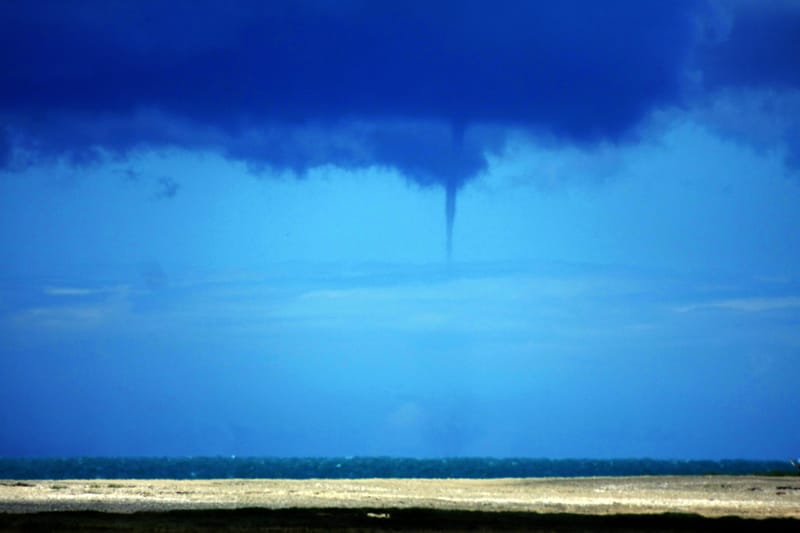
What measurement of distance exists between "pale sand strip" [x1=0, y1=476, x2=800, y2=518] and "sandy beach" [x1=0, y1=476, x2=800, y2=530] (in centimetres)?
6

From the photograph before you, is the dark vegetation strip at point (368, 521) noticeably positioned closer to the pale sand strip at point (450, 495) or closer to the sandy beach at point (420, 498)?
the sandy beach at point (420, 498)

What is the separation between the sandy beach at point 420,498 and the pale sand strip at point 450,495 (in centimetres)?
6

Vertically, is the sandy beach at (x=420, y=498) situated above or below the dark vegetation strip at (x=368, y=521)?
above

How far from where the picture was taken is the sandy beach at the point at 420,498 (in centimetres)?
5197

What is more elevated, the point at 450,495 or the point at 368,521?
the point at 450,495

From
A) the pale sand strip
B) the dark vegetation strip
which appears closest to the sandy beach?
the pale sand strip

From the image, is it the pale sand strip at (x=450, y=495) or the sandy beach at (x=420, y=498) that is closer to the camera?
the sandy beach at (x=420, y=498)

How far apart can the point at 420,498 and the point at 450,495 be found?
4.60 meters

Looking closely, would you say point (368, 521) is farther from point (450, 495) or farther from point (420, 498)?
point (450, 495)

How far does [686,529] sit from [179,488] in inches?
1534

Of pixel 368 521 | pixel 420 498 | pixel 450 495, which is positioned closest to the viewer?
pixel 368 521

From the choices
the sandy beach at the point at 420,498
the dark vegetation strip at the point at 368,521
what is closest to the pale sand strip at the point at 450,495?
the sandy beach at the point at 420,498

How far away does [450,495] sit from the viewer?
222 ft

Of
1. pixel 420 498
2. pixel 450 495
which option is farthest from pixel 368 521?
pixel 450 495
